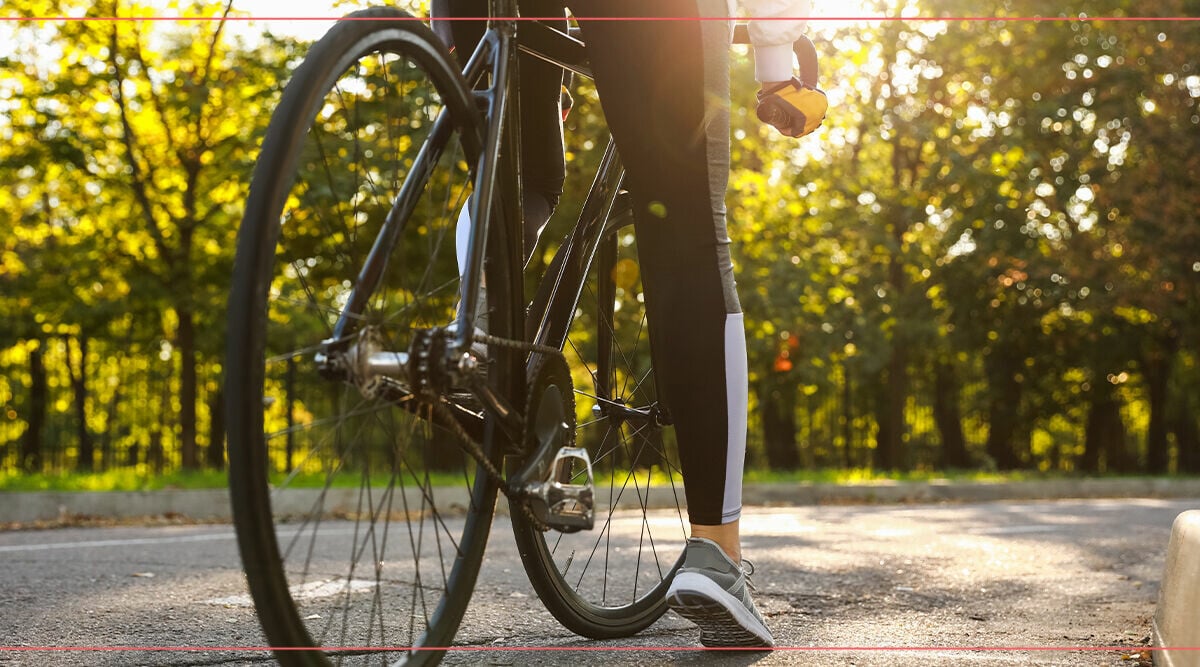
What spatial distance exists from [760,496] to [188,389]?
8.18m

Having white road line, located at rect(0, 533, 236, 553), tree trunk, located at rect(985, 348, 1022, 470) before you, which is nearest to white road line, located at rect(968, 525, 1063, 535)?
white road line, located at rect(0, 533, 236, 553)

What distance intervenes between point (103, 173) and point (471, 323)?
48.4 ft

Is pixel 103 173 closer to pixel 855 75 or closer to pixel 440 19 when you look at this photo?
pixel 855 75

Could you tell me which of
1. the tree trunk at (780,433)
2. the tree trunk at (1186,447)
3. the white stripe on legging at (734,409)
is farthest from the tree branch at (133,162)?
the tree trunk at (1186,447)

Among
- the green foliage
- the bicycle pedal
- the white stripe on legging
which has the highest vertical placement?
the green foliage

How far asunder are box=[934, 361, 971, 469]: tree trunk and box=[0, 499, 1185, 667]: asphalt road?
52.2 feet

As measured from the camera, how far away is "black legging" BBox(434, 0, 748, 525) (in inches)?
93.5

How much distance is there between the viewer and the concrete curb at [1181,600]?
2.17 m

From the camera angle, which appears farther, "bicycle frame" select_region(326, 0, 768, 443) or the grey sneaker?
the grey sneaker

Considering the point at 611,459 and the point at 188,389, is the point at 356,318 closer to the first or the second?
the point at 611,459

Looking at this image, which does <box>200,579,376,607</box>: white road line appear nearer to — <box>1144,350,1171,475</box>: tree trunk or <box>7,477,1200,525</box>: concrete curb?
<box>7,477,1200,525</box>: concrete curb

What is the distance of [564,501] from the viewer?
224cm

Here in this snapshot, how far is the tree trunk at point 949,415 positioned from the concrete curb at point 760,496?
7.66 m

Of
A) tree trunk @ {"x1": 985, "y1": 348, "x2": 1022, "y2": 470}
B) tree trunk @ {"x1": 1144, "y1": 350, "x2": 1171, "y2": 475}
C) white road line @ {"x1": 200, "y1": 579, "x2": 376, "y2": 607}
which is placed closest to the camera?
white road line @ {"x1": 200, "y1": 579, "x2": 376, "y2": 607}
